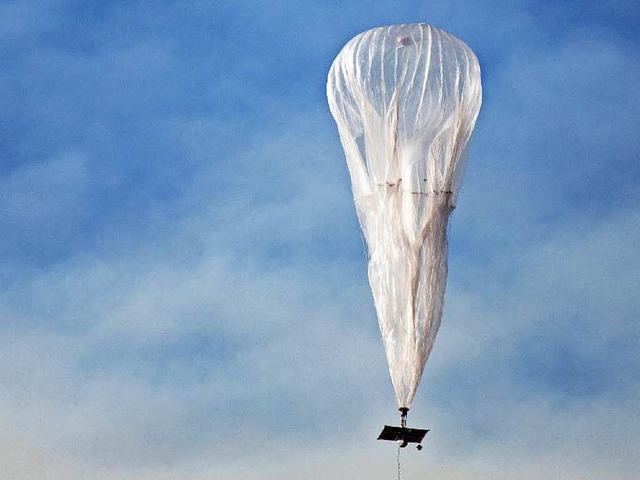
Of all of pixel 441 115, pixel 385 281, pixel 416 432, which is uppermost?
pixel 441 115

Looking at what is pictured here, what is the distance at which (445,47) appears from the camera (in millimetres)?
77688

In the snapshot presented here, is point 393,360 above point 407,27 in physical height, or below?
below

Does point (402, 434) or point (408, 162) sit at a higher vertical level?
point (408, 162)

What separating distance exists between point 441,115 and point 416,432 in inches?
424

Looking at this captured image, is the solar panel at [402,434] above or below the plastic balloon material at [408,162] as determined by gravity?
below

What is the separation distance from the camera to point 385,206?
7688 cm

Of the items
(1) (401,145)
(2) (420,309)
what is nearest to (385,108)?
(1) (401,145)

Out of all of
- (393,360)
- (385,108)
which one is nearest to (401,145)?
(385,108)

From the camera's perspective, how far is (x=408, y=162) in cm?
7662

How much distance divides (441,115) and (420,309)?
261 inches

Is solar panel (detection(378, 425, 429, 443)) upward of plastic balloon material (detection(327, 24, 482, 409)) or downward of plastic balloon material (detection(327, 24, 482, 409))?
downward

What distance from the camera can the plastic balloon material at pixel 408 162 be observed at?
7625cm

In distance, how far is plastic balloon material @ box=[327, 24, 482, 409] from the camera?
76250 millimetres

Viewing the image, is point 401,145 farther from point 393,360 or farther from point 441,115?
point 393,360
